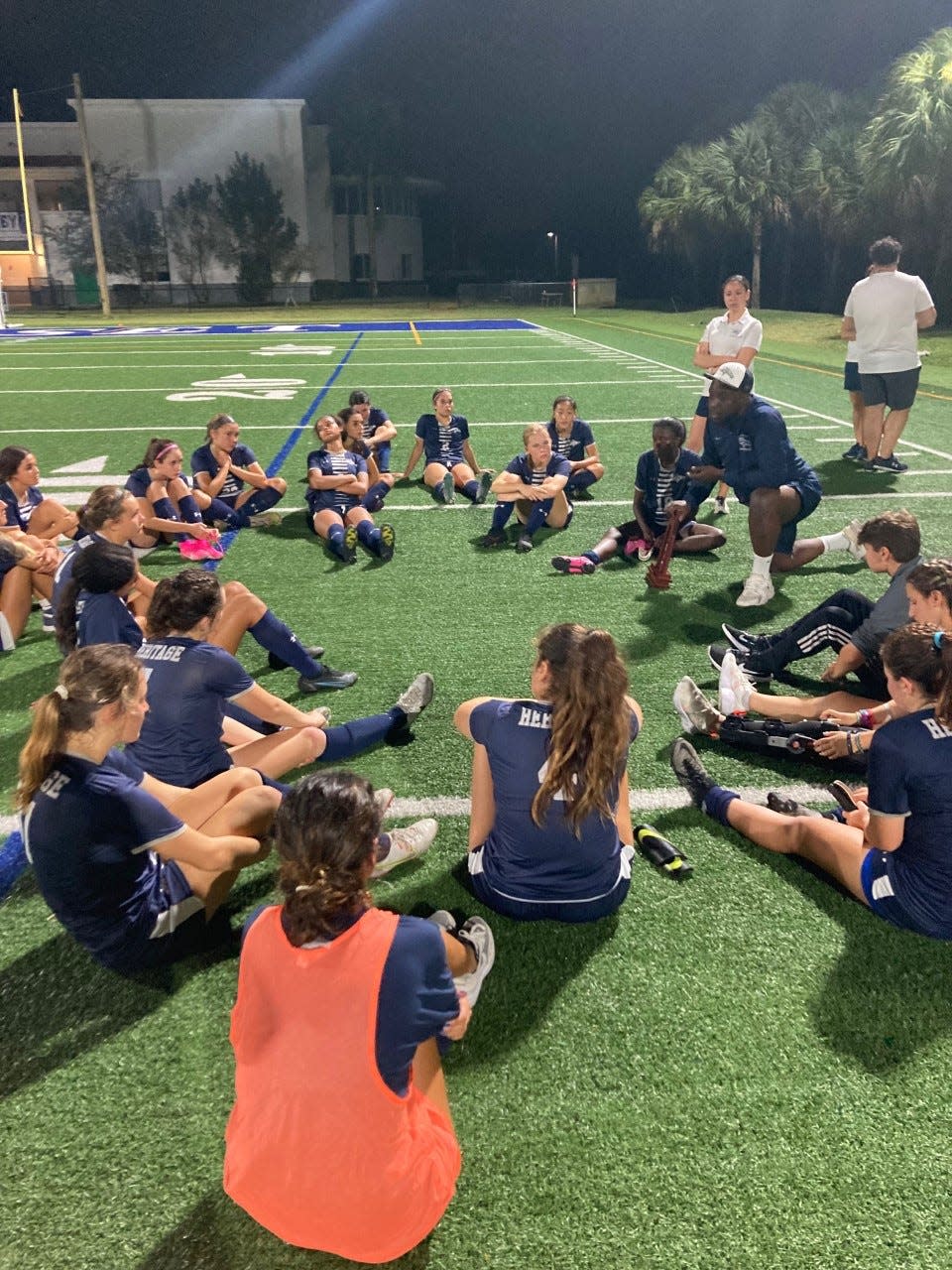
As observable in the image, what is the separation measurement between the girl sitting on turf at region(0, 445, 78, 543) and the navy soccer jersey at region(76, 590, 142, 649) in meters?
2.75

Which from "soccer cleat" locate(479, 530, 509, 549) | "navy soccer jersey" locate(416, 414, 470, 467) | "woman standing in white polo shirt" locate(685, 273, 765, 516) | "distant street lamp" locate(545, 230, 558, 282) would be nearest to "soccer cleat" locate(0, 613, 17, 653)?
"soccer cleat" locate(479, 530, 509, 549)

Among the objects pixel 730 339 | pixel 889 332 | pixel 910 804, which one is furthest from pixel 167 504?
pixel 889 332

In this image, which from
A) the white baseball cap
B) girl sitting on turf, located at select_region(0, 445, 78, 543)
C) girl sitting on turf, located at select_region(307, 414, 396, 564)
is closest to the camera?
the white baseball cap

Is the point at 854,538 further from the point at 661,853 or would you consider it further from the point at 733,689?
the point at 661,853

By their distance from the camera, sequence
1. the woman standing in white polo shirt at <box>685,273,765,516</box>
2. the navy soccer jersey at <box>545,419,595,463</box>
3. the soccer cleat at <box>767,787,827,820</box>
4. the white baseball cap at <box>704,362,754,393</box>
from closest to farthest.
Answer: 1. the soccer cleat at <box>767,787,827,820</box>
2. the white baseball cap at <box>704,362,754,393</box>
3. the woman standing in white polo shirt at <box>685,273,765,516</box>
4. the navy soccer jersey at <box>545,419,595,463</box>

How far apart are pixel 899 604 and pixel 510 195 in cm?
8518

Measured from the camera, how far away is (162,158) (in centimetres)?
5875

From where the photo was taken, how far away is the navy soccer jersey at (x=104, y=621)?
174 inches

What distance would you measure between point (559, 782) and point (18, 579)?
4.78 meters

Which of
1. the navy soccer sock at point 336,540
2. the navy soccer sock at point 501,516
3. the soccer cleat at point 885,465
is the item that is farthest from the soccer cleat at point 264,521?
the soccer cleat at point 885,465

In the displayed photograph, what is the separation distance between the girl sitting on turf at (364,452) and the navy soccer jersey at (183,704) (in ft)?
17.6

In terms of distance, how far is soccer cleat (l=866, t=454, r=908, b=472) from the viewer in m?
10.3

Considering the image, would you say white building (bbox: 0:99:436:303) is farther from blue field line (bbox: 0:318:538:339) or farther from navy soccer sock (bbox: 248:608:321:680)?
navy soccer sock (bbox: 248:608:321:680)

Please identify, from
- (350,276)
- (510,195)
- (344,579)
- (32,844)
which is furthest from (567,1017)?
(510,195)
